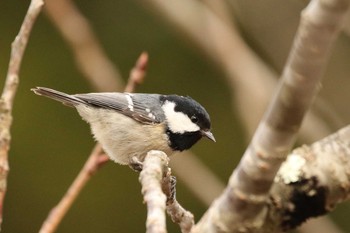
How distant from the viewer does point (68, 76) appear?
3.21m

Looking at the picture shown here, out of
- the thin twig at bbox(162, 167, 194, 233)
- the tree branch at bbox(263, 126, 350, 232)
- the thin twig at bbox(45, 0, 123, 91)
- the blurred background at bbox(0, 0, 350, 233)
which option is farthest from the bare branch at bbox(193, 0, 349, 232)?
the blurred background at bbox(0, 0, 350, 233)

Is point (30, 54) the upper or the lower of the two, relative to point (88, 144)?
upper

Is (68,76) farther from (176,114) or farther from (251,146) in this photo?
(251,146)

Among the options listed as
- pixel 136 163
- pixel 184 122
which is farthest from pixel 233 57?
pixel 136 163

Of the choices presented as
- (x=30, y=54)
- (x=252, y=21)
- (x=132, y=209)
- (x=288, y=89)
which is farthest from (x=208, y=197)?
(x=288, y=89)

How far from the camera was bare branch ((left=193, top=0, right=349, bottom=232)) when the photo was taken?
614mm

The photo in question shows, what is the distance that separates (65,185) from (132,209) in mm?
318

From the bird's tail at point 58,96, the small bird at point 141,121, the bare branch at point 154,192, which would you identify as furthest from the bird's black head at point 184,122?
the bare branch at point 154,192

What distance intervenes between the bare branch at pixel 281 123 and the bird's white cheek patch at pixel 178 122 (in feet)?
3.90

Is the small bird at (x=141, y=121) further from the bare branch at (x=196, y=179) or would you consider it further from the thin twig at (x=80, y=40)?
the bare branch at (x=196, y=179)

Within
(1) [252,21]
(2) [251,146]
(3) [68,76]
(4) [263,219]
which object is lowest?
(3) [68,76]

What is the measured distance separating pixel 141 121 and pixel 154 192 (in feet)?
4.30

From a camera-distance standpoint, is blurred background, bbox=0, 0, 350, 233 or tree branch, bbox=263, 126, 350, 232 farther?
blurred background, bbox=0, 0, 350, 233

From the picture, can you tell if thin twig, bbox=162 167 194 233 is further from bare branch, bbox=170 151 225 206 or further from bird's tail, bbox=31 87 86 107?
bare branch, bbox=170 151 225 206
